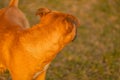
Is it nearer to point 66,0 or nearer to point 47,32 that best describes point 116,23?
point 66,0

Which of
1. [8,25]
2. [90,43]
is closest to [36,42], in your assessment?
[8,25]

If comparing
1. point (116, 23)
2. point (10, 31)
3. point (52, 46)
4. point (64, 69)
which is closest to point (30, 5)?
point (116, 23)

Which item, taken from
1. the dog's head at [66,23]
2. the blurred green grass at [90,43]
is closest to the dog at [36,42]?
the dog's head at [66,23]

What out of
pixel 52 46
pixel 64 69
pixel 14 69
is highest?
pixel 52 46

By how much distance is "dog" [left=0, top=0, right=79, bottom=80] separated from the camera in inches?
82.1

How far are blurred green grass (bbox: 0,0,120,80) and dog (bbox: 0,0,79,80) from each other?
1.16 metres

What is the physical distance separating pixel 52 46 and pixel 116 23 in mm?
2974

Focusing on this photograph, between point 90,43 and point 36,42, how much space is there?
220cm

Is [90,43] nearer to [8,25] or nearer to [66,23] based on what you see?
[8,25]

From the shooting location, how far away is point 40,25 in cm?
216

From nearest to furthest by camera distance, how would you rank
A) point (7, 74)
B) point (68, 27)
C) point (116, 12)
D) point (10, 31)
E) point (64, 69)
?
point (68, 27), point (10, 31), point (7, 74), point (64, 69), point (116, 12)

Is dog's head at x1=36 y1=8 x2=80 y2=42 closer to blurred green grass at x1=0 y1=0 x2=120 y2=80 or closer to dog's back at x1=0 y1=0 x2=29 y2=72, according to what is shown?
dog's back at x1=0 y1=0 x2=29 y2=72

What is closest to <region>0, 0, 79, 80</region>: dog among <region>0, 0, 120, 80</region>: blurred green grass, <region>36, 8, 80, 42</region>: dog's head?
<region>36, 8, 80, 42</region>: dog's head

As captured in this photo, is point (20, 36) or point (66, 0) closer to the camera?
point (20, 36)
